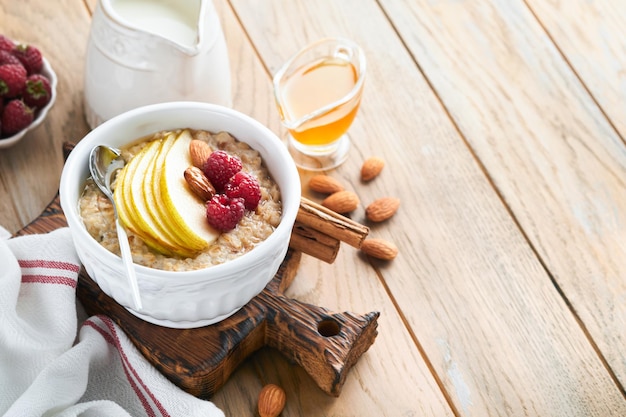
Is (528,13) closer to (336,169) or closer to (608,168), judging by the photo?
(608,168)

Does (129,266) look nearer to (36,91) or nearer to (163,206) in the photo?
(163,206)

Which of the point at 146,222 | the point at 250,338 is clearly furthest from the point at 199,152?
the point at 250,338

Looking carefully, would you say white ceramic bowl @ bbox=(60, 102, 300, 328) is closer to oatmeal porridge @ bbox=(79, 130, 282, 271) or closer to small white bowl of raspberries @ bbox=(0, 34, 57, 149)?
oatmeal porridge @ bbox=(79, 130, 282, 271)

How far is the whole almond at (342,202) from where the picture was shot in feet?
5.03

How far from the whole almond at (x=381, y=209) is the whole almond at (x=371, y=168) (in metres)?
0.07

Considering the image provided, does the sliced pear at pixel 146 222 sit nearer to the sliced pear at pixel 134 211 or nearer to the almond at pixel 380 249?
the sliced pear at pixel 134 211

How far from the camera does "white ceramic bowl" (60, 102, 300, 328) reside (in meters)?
1.14

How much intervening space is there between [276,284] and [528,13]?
38.8 inches

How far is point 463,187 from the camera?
1612 millimetres

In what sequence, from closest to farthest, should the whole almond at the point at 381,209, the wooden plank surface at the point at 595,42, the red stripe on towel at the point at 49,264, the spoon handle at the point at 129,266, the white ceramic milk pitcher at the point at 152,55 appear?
the spoon handle at the point at 129,266, the red stripe on towel at the point at 49,264, the white ceramic milk pitcher at the point at 152,55, the whole almond at the point at 381,209, the wooden plank surface at the point at 595,42

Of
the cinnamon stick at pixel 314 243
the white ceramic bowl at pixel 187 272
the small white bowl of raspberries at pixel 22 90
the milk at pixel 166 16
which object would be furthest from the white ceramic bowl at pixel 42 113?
the cinnamon stick at pixel 314 243

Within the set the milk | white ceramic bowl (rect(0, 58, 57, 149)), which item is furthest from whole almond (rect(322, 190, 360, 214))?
white ceramic bowl (rect(0, 58, 57, 149))

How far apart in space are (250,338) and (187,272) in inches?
9.6

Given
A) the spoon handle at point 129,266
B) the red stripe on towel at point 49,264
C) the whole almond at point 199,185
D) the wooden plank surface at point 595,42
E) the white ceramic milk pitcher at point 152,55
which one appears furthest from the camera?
the wooden plank surface at point 595,42
